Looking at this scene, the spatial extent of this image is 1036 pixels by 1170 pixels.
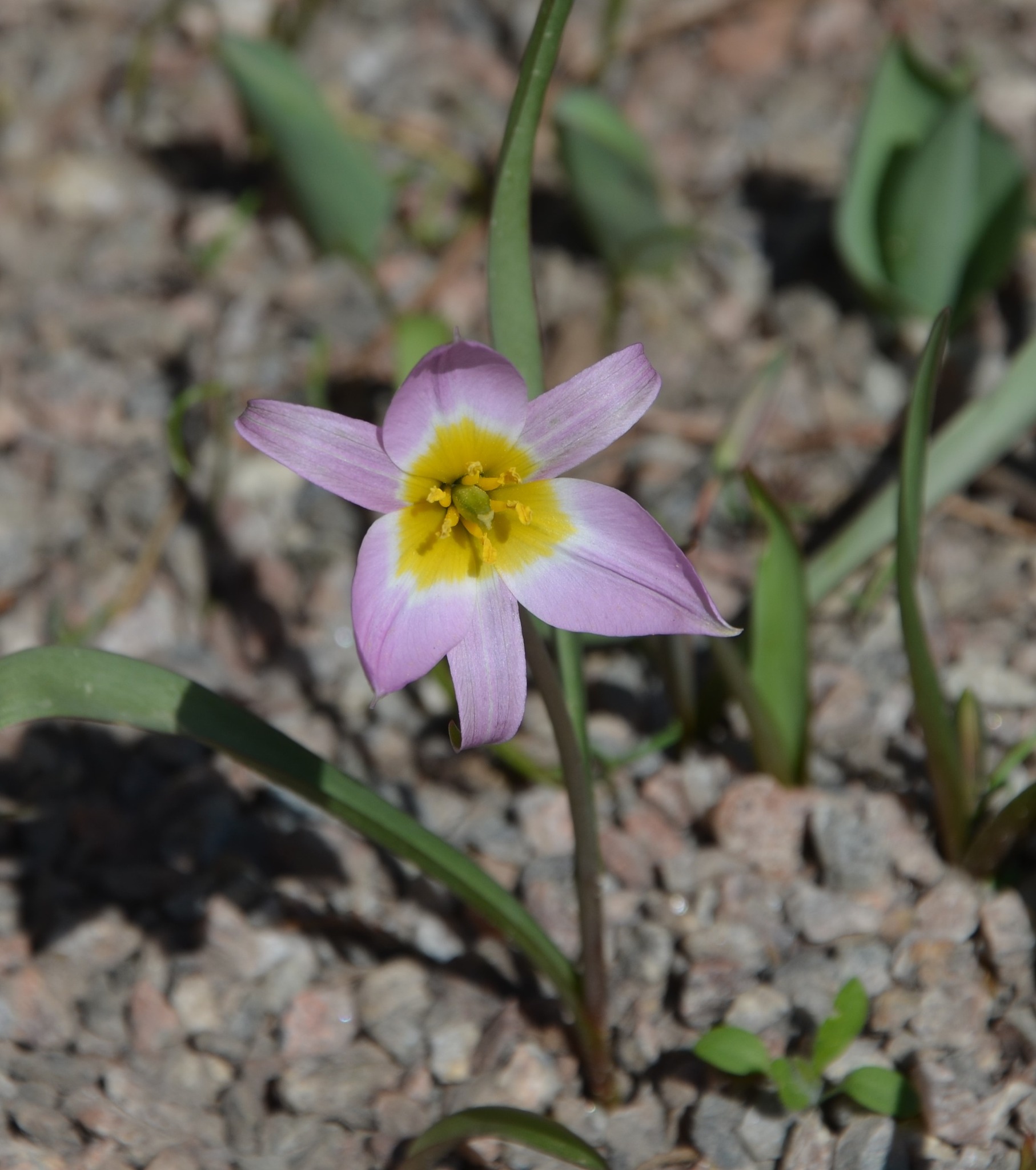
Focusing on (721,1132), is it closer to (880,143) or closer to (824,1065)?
(824,1065)

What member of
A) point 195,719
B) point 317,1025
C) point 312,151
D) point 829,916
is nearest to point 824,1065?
point 829,916

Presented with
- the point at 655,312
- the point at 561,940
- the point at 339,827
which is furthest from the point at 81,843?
the point at 655,312

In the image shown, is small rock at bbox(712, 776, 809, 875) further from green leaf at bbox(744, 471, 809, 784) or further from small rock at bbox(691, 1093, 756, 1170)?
small rock at bbox(691, 1093, 756, 1170)

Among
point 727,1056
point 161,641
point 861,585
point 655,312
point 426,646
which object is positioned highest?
point 655,312

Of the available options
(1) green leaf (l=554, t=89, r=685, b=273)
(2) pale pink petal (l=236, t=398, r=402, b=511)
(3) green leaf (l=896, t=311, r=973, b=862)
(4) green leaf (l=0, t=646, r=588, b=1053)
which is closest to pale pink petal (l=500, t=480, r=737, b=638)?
(2) pale pink petal (l=236, t=398, r=402, b=511)

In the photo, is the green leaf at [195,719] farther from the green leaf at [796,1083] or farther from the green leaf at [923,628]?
the green leaf at [923,628]

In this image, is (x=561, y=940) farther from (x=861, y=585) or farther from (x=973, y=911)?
(x=861, y=585)
